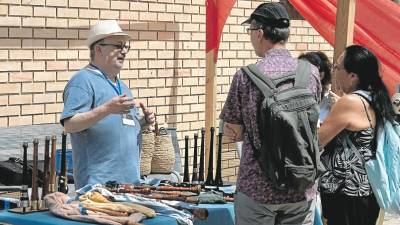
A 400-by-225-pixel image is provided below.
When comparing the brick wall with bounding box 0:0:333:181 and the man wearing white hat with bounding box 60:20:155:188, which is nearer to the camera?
the man wearing white hat with bounding box 60:20:155:188

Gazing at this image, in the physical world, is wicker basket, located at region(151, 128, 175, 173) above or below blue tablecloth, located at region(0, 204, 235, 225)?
below

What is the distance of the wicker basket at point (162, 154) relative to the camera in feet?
20.4

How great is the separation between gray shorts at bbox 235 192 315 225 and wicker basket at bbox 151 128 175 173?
92.4 inches

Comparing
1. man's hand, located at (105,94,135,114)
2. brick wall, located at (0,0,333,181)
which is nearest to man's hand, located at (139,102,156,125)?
man's hand, located at (105,94,135,114)

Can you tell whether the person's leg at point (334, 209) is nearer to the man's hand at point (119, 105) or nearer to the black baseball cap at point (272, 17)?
the black baseball cap at point (272, 17)

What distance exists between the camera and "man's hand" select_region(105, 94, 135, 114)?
4.03 meters

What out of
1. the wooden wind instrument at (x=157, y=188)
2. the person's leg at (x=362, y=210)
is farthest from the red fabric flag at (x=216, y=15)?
the person's leg at (x=362, y=210)

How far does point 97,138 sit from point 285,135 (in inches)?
45.3

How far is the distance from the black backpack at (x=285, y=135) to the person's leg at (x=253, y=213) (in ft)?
0.47

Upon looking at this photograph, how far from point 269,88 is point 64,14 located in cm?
329

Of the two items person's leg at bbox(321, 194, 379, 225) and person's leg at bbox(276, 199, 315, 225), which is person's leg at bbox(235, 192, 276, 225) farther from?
person's leg at bbox(321, 194, 379, 225)

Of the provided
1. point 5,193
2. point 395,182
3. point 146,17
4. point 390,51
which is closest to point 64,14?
point 146,17

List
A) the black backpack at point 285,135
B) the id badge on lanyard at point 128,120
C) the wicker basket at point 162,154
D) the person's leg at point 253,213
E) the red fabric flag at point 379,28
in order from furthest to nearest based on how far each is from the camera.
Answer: the red fabric flag at point 379,28 → the wicker basket at point 162,154 → the id badge on lanyard at point 128,120 → the person's leg at point 253,213 → the black backpack at point 285,135

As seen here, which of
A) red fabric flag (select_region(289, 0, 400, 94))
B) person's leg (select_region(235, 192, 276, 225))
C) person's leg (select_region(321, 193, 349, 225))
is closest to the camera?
person's leg (select_region(235, 192, 276, 225))
